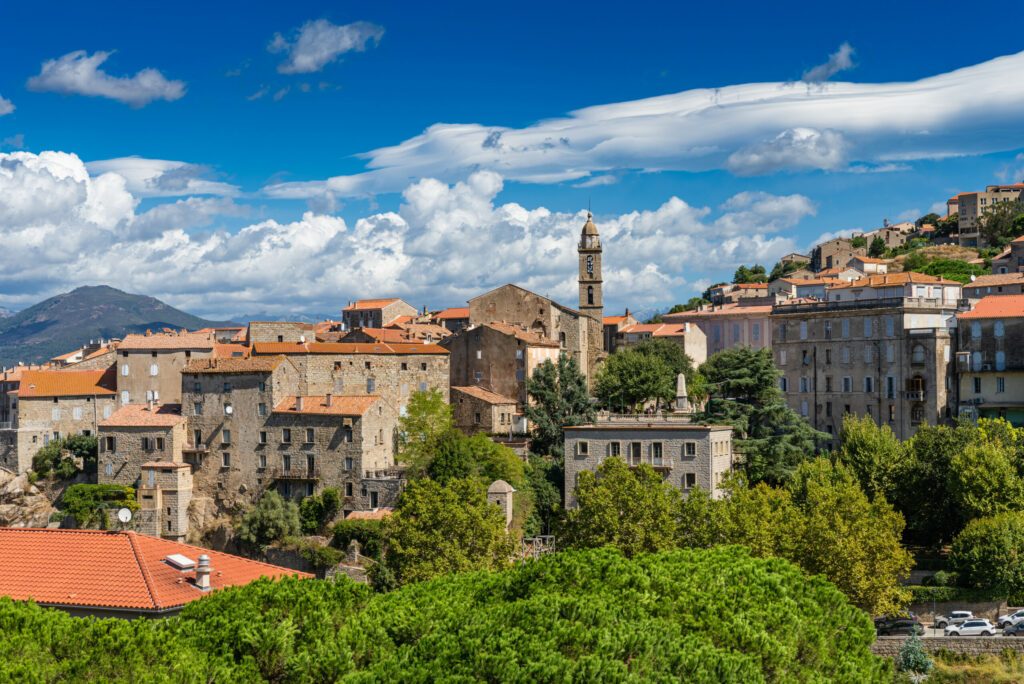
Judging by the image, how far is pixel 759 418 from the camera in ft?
209

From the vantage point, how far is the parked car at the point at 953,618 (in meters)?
46.4

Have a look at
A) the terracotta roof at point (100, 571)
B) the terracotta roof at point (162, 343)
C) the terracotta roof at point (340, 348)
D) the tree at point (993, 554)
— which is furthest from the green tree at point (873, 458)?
the terracotta roof at point (162, 343)

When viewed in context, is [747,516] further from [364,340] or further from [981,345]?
[364,340]

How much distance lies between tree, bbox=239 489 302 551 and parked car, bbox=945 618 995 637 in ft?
115

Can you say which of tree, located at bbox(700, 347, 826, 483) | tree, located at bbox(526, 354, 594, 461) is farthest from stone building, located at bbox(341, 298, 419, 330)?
tree, located at bbox(700, 347, 826, 483)

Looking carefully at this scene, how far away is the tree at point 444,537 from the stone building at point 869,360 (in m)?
30.8

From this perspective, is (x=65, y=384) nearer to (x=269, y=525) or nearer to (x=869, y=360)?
(x=269, y=525)

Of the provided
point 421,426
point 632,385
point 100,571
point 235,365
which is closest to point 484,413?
point 421,426

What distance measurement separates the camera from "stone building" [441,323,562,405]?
80.4 m

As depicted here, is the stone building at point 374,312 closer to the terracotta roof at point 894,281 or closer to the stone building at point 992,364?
the terracotta roof at point 894,281

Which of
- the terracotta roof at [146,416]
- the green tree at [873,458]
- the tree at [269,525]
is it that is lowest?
the tree at [269,525]

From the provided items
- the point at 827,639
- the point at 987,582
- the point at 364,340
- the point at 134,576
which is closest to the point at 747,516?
the point at 987,582

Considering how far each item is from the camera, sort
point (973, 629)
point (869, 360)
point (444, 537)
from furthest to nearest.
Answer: point (869, 360), point (444, 537), point (973, 629)

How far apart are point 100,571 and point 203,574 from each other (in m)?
3.01
